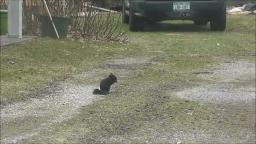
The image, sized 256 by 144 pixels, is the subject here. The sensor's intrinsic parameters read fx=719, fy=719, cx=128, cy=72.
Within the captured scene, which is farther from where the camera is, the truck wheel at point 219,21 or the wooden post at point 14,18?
the truck wheel at point 219,21

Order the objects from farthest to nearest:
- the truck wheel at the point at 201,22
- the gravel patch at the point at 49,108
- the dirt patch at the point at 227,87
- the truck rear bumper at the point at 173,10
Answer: the truck wheel at the point at 201,22
the truck rear bumper at the point at 173,10
the dirt patch at the point at 227,87
the gravel patch at the point at 49,108

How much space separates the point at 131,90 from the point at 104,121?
67.7 inches

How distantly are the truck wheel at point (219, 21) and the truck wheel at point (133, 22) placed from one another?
1.72m

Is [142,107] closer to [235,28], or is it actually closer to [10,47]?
[10,47]

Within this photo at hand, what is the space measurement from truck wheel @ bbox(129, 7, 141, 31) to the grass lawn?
39cm

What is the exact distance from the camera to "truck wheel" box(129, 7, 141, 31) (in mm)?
16281

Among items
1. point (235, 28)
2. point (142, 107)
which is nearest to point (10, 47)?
point (142, 107)

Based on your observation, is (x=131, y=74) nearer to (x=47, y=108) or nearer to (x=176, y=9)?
(x=47, y=108)

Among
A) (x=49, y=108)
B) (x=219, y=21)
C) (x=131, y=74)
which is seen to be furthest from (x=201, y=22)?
(x=49, y=108)

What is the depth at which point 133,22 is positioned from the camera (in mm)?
16609

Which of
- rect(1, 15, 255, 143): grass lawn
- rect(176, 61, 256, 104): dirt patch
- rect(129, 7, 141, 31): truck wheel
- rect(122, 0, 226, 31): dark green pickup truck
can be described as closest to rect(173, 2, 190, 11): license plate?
rect(122, 0, 226, 31): dark green pickup truck

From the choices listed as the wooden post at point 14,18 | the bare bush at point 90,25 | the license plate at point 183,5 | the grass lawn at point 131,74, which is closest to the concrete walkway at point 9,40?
the wooden post at point 14,18

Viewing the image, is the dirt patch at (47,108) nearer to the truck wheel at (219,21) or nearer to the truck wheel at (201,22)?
the truck wheel at (219,21)

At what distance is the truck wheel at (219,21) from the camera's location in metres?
16.3
